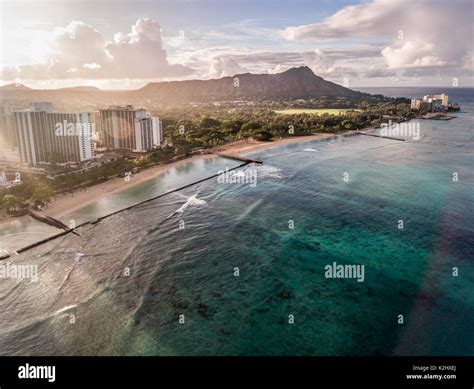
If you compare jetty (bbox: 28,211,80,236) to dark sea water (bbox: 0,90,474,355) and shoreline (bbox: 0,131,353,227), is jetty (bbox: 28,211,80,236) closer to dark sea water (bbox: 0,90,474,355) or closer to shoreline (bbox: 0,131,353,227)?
shoreline (bbox: 0,131,353,227)

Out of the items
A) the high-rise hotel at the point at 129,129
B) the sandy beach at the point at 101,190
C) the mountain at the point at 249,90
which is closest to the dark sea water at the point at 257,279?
the sandy beach at the point at 101,190

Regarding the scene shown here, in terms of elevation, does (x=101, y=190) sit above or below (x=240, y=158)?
below

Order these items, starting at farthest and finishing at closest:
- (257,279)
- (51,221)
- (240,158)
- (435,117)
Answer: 1. (435,117)
2. (240,158)
3. (51,221)
4. (257,279)

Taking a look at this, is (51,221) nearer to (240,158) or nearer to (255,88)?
(240,158)

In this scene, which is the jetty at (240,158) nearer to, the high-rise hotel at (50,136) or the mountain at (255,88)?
the high-rise hotel at (50,136)

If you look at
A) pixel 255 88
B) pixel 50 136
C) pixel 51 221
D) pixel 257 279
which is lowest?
pixel 257 279

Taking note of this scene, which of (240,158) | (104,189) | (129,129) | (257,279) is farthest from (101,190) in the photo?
(257,279)

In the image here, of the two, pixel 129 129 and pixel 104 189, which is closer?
pixel 104 189
